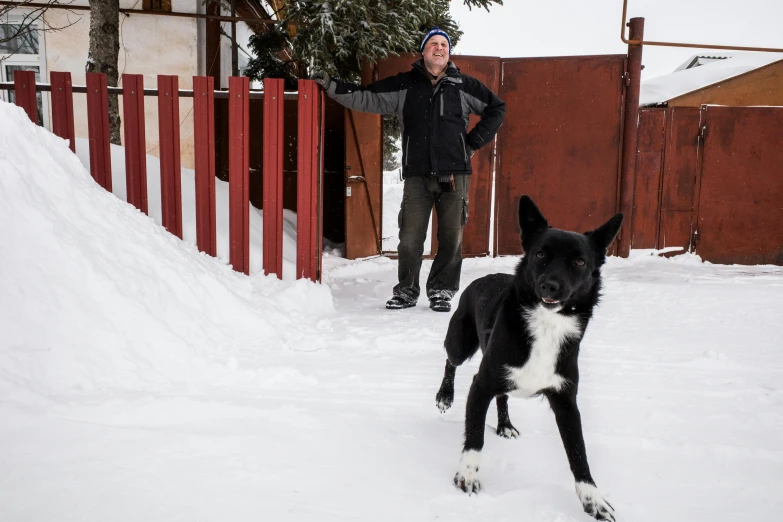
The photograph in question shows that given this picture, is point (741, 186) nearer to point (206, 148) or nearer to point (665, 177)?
point (665, 177)

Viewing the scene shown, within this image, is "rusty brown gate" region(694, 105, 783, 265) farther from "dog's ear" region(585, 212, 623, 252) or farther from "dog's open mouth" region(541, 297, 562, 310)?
"dog's open mouth" region(541, 297, 562, 310)

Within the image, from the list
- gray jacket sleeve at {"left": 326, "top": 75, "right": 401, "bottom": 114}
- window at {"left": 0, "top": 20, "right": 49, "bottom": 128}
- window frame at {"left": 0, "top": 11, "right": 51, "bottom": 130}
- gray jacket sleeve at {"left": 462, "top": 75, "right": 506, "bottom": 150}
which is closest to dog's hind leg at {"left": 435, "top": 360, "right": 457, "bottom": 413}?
gray jacket sleeve at {"left": 462, "top": 75, "right": 506, "bottom": 150}

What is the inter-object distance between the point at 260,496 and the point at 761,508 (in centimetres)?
166

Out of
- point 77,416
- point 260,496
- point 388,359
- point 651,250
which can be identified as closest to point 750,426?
point 388,359

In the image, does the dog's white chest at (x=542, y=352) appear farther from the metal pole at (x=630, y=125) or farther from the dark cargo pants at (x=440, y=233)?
the metal pole at (x=630, y=125)

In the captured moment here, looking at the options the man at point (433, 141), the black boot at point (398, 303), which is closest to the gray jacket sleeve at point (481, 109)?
the man at point (433, 141)

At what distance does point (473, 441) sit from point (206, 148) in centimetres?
326

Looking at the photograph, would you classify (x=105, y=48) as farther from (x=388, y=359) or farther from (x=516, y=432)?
(x=516, y=432)

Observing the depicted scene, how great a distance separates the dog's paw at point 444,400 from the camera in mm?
2554

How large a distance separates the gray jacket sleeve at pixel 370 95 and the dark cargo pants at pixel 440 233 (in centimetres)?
68

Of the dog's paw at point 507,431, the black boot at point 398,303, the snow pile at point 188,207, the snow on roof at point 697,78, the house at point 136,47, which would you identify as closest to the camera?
the dog's paw at point 507,431

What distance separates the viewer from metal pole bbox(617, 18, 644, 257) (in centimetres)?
654

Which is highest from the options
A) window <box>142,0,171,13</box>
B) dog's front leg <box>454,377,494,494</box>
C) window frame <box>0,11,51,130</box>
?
window <box>142,0,171,13</box>

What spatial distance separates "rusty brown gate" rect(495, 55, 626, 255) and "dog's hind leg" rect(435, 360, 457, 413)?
14.5 feet
